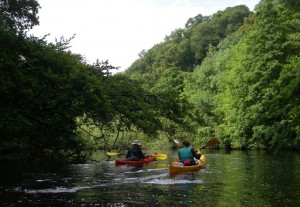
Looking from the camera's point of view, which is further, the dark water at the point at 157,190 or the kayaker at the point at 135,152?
the kayaker at the point at 135,152

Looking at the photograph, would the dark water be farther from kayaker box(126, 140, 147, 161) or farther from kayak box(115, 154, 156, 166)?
kayaker box(126, 140, 147, 161)

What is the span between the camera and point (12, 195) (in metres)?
10.0

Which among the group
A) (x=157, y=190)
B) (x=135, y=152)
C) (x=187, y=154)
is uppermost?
(x=135, y=152)

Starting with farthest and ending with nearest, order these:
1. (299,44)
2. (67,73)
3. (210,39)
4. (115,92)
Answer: (210,39), (299,44), (115,92), (67,73)

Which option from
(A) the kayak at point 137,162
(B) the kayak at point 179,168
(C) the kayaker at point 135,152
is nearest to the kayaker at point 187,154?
(B) the kayak at point 179,168

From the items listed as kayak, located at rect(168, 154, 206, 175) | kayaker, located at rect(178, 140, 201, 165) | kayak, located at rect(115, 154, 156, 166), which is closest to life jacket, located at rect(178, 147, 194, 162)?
kayaker, located at rect(178, 140, 201, 165)

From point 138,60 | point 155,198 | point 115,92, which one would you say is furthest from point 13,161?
point 138,60

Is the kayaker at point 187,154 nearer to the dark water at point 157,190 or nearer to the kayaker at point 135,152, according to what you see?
the dark water at point 157,190

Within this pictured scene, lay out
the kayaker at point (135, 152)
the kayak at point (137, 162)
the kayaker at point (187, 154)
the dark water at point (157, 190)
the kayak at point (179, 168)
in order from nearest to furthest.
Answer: the dark water at point (157, 190)
the kayak at point (179, 168)
the kayaker at point (187, 154)
the kayak at point (137, 162)
the kayaker at point (135, 152)

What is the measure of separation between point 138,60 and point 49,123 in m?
102

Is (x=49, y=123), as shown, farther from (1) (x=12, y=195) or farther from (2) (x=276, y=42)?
(2) (x=276, y=42)

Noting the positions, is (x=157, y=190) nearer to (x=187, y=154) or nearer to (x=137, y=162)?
(x=187, y=154)

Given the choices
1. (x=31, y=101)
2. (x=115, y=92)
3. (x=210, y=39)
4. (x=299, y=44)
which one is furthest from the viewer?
(x=210, y=39)

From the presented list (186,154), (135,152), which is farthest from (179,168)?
(135,152)
